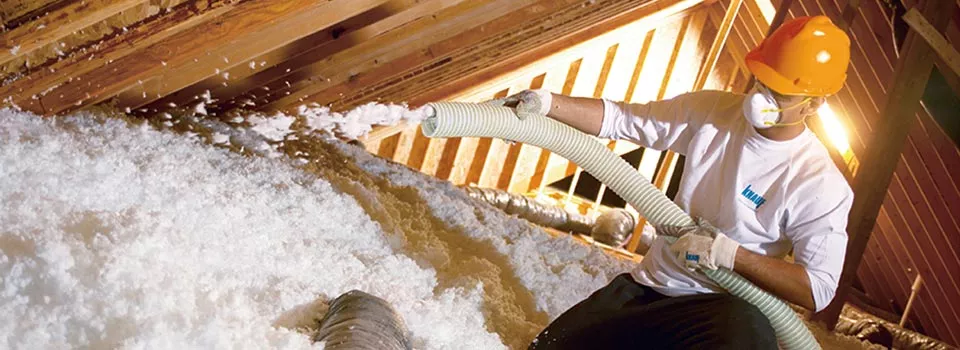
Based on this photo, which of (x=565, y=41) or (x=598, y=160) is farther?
(x=565, y=41)

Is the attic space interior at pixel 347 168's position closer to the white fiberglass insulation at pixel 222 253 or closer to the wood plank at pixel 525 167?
the white fiberglass insulation at pixel 222 253

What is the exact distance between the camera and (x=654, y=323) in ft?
7.48

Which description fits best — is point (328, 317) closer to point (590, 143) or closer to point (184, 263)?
point (184, 263)

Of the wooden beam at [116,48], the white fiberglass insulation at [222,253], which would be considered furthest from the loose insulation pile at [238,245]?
the wooden beam at [116,48]

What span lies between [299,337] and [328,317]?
0.22 meters

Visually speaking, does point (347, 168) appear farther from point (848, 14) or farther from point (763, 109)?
point (763, 109)

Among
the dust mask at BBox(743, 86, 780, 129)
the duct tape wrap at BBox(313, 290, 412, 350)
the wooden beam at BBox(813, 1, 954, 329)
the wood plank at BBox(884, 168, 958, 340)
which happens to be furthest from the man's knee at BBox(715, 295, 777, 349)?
the wood plank at BBox(884, 168, 958, 340)

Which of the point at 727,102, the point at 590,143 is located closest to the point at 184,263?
the point at 590,143

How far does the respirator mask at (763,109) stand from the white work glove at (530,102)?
1.72 ft

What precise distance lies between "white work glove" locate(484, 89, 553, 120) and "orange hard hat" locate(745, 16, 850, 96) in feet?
1.76

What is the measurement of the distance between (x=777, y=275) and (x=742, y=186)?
26 centimetres

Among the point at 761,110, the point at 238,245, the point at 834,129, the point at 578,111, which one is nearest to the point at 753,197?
the point at 761,110

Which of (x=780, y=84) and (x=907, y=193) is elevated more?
(x=780, y=84)

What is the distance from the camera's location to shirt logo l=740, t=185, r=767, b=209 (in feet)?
7.57
